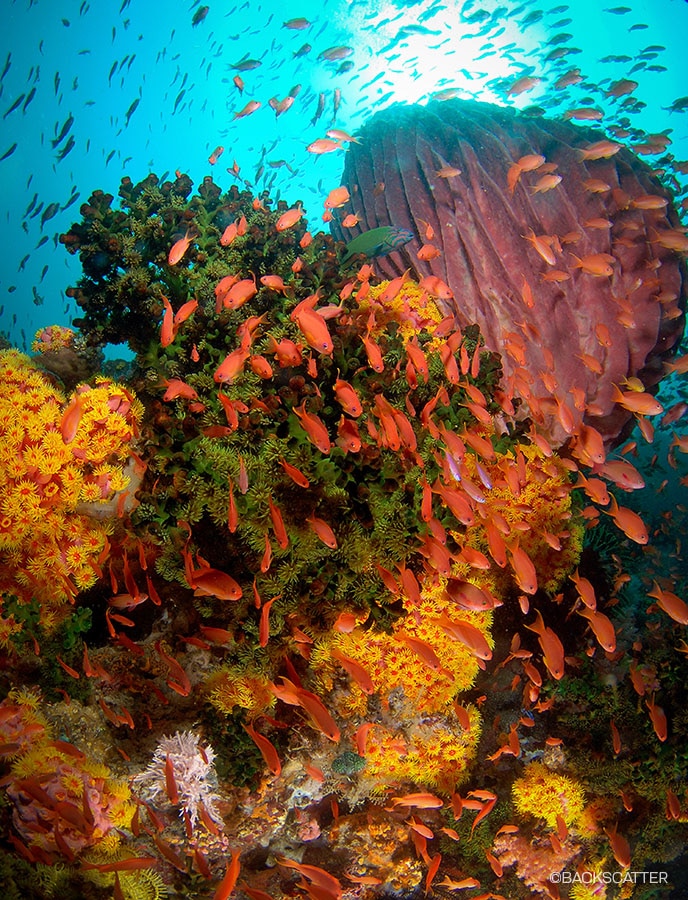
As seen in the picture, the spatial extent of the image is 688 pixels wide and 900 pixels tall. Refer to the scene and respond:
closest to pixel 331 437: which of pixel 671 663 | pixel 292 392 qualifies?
pixel 292 392

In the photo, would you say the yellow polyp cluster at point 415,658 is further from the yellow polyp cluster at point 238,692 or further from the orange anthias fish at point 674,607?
the orange anthias fish at point 674,607

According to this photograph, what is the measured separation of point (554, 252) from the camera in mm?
6043

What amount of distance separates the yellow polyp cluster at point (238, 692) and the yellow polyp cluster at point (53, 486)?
1.43 meters

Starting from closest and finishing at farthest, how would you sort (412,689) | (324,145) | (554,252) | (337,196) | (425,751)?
(412,689)
(425,751)
(554,252)
(337,196)
(324,145)

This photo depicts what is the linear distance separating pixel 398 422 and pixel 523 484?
6.41 feet

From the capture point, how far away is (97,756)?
4.17 metres

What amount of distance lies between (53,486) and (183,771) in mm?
2796

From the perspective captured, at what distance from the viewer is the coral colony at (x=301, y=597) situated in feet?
12.3

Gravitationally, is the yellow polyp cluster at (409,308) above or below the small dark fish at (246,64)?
below

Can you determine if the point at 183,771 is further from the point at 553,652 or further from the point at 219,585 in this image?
the point at 553,652

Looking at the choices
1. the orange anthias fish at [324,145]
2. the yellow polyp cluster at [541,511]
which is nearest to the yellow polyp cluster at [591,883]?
the yellow polyp cluster at [541,511]

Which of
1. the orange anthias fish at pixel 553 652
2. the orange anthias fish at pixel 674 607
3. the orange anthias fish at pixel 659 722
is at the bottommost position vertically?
the orange anthias fish at pixel 659 722

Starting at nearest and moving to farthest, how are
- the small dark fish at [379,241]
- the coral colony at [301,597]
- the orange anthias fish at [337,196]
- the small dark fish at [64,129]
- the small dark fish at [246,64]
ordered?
the coral colony at [301,597], the orange anthias fish at [337,196], the small dark fish at [379,241], the small dark fish at [246,64], the small dark fish at [64,129]

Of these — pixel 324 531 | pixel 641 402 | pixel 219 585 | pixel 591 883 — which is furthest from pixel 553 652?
pixel 591 883
